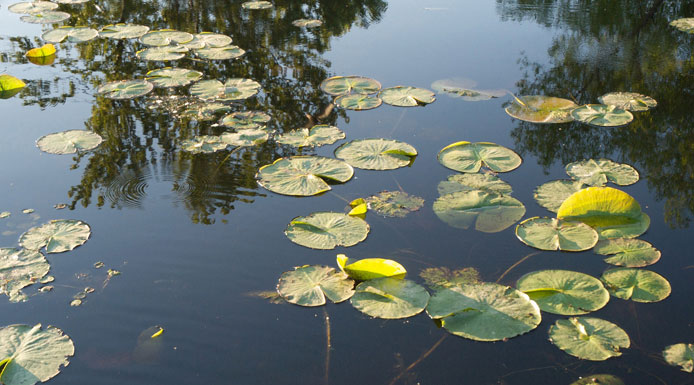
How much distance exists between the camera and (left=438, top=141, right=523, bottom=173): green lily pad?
4.00 metres

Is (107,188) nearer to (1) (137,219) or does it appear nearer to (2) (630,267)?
(1) (137,219)

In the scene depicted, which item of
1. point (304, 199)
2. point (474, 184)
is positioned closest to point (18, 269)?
point (304, 199)

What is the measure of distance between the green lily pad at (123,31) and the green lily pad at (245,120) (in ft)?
8.21

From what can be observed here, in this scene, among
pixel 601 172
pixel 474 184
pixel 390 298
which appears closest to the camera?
pixel 390 298

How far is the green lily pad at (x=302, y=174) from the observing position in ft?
12.4

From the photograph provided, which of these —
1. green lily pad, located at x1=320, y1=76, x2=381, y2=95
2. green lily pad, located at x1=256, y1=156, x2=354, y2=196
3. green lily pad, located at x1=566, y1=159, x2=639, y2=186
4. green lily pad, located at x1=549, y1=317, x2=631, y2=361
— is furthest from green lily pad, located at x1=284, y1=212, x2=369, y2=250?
green lily pad, located at x1=320, y1=76, x2=381, y2=95

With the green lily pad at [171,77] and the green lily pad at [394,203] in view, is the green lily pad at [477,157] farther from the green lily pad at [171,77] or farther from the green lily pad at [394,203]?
the green lily pad at [171,77]

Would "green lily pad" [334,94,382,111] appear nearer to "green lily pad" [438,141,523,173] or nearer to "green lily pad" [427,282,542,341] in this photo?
"green lily pad" [438,141,523,173]

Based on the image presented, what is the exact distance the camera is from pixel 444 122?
4762 mm

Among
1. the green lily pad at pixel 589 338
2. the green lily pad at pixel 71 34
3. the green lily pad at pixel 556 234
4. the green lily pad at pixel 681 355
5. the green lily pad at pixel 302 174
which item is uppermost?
the green lily pad at pixel 71 34

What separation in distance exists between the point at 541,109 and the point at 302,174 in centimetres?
225

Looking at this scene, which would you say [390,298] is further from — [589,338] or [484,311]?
[589,338]

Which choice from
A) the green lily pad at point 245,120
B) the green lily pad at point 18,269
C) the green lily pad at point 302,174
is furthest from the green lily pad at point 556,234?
the green lily pad at point 18,269

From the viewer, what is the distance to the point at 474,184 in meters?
Answer: 3.79
